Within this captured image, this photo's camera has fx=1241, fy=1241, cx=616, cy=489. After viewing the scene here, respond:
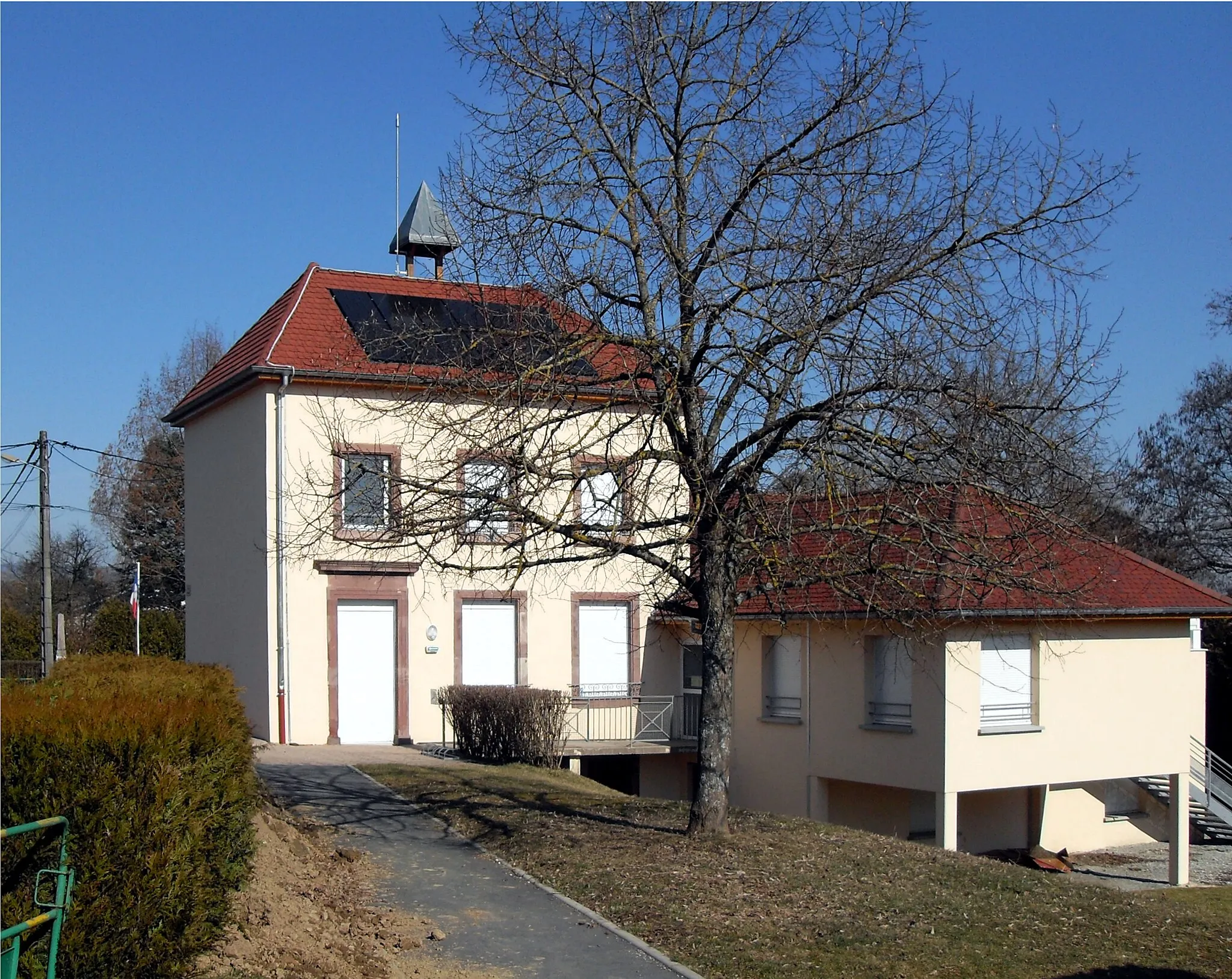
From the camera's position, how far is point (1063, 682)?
21250mm

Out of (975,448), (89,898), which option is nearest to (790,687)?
(975,448)

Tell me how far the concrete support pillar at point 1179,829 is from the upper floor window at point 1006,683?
4.42 m

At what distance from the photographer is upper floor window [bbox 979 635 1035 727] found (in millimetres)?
20250

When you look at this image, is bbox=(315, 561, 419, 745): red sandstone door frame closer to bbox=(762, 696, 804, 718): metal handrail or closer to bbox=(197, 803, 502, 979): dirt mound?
bbox=(762, 696, 804, 718): metal handrail

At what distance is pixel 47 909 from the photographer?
5.34 meters

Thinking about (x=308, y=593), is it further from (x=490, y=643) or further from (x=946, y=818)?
(x=946, y=818)

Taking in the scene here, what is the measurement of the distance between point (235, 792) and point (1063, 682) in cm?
1765

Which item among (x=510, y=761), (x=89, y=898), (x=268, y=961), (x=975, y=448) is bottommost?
(x=510, y=761)

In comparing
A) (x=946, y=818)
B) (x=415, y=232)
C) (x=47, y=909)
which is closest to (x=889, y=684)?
(x=946, y=818)

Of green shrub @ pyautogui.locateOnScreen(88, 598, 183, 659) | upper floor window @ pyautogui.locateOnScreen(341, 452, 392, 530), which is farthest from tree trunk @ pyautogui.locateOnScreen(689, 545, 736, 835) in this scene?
green shrub @ pyautogui.locateOnScreen(88, 598, 183, 659)

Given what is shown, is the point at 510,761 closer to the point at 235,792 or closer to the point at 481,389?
the point at 481,389

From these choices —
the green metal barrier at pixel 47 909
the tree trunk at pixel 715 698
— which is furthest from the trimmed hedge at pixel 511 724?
the green metal barrier at pixel 47 909

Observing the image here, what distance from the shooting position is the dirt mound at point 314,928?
Answer: 717cm

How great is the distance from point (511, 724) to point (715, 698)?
8059 millimetres
